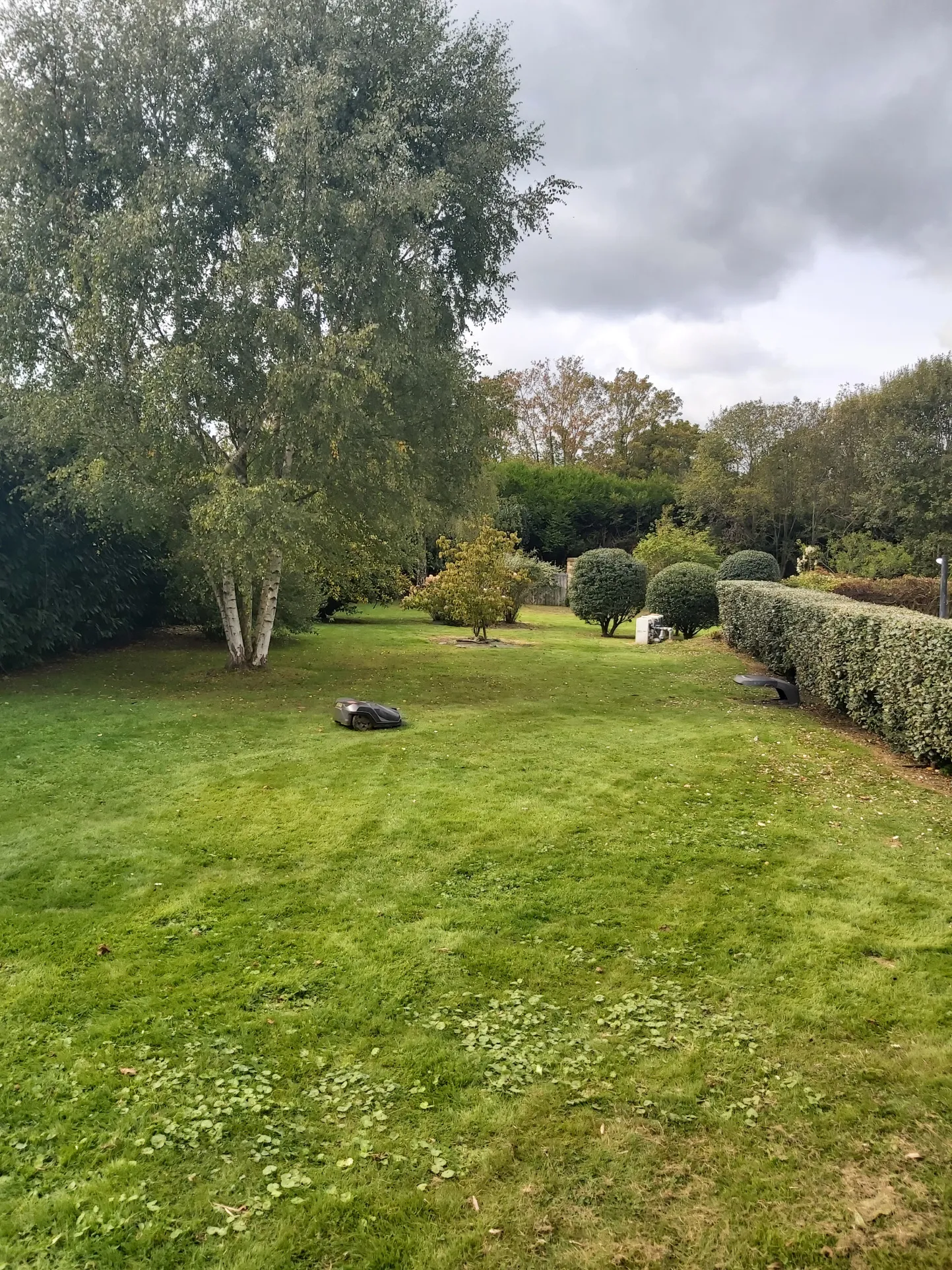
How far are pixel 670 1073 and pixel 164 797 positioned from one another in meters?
4.50

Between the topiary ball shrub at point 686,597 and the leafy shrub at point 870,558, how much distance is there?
29.6ft

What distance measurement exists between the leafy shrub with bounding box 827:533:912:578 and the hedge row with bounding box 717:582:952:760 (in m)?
14.8

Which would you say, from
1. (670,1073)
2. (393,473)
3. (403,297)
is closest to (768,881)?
(670,1073)

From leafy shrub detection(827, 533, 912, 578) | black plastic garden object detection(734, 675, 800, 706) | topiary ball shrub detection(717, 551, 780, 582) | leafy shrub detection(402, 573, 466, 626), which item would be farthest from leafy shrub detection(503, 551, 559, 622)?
leafy shrub detection(827, 533, 912, 578)

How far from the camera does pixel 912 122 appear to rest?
712 centimetres

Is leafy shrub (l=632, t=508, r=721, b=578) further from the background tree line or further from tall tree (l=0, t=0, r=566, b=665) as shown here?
tall tree (l=0, t=0, r=566, b=665)

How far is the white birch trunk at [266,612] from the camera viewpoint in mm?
10977

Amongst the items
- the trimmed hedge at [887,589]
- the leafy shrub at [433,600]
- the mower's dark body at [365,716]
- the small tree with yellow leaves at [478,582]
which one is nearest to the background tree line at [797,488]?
the trimmed hedge at [887,589]

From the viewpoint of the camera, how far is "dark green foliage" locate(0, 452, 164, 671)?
34.6ft

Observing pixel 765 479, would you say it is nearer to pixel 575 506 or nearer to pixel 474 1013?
pixel 575 506

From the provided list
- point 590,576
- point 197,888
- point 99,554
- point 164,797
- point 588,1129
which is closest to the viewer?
point 588,1129

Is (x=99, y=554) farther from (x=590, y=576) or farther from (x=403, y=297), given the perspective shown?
(x=590, y=576)

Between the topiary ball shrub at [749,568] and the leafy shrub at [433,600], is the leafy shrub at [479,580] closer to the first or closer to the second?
the leafy shrub at [433,600]

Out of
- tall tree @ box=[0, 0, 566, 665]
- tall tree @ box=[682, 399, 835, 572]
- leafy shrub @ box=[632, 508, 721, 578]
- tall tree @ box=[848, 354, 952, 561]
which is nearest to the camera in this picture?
tall tree @ box=[0, 0, 566, 665]
